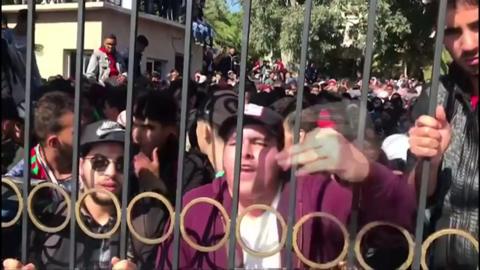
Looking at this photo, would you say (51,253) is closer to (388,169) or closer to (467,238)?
(388,169)

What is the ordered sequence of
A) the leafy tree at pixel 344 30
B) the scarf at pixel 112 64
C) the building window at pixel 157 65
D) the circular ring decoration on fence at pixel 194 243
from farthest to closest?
the building window at pixel 157 65 → the leafy tree at pixel 344 30 → the scarf at pixel 112 64 → the circular ring decoration on fence at pixel 194 243

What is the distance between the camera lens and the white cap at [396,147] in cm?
176

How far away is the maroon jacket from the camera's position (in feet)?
5.28

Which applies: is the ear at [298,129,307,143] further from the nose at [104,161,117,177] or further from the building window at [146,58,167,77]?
the building window at [146,58,167,77]

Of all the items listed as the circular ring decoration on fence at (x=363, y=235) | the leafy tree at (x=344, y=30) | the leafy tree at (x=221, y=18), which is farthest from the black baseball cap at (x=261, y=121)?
the leafy tree at (x=221, y=18)

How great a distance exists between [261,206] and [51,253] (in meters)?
0.69

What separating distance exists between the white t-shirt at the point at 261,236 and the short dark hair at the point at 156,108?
0.43m

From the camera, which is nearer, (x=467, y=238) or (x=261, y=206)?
(x=467, y=238)

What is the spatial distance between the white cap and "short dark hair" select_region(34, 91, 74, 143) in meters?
0.93

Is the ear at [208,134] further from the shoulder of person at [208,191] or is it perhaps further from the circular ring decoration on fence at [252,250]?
the circular ring decoration on fence at [252,250]

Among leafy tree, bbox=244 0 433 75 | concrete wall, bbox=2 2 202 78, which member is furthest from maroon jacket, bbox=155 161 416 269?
concrete wall, bbox=2 2 202 78

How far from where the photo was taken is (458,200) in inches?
61.6

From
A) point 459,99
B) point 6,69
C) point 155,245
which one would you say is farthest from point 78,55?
point 459,99

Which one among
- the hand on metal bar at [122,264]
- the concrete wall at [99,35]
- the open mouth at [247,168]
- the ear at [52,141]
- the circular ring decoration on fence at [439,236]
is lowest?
the hand on metal bar at [122,264]
